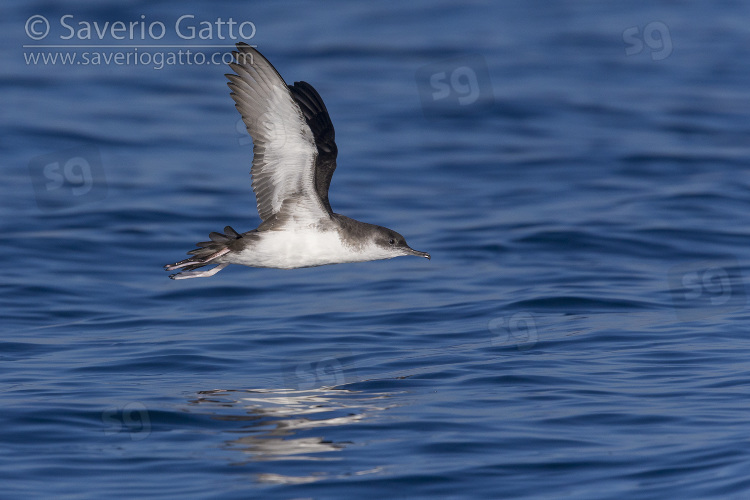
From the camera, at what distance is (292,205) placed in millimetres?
8992

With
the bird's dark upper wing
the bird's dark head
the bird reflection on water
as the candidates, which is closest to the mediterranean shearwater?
the bird's dark upper wing

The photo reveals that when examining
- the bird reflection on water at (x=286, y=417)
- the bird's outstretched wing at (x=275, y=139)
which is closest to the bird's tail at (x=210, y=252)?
the bird's outstretched wing at (x=275, y=139)

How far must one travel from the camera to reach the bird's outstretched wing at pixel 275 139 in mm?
8164

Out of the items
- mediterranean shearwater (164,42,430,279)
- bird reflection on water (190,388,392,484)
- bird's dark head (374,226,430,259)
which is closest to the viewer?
bird reflection on water (190,388,392,484)

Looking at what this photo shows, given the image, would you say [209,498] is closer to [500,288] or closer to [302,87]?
[302,87]

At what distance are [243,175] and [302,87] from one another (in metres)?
9.14

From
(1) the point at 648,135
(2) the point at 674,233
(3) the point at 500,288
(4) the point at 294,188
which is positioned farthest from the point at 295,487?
(1) the point at 648,135

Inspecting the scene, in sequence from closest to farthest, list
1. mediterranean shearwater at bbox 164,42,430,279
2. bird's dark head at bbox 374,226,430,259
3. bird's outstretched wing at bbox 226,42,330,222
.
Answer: bird's outstretched wing at bbox 226,42,330,222 < mediterranean shearwater at bbox 164,42,430,279 < bird's dark head at bbox 374,226,430,259

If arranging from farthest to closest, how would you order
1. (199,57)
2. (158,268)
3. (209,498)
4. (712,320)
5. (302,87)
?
(199,57)
(158,268)
(712,320)
(302,87)
(209,498)

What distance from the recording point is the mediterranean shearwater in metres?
8.59

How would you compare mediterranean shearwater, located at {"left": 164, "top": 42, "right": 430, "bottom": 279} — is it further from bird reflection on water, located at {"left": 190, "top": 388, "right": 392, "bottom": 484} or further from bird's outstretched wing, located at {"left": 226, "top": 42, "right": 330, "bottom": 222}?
bird reflection on water, located at {"left": 190, "top": 388, "right": 392, "bottom": 484}

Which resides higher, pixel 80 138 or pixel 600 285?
pixel 80 138

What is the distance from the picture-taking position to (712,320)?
458 inches

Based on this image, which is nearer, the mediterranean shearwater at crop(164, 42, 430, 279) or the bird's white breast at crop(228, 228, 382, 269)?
the mediterranean shearwater at crop(164, 42, 430, 279)
